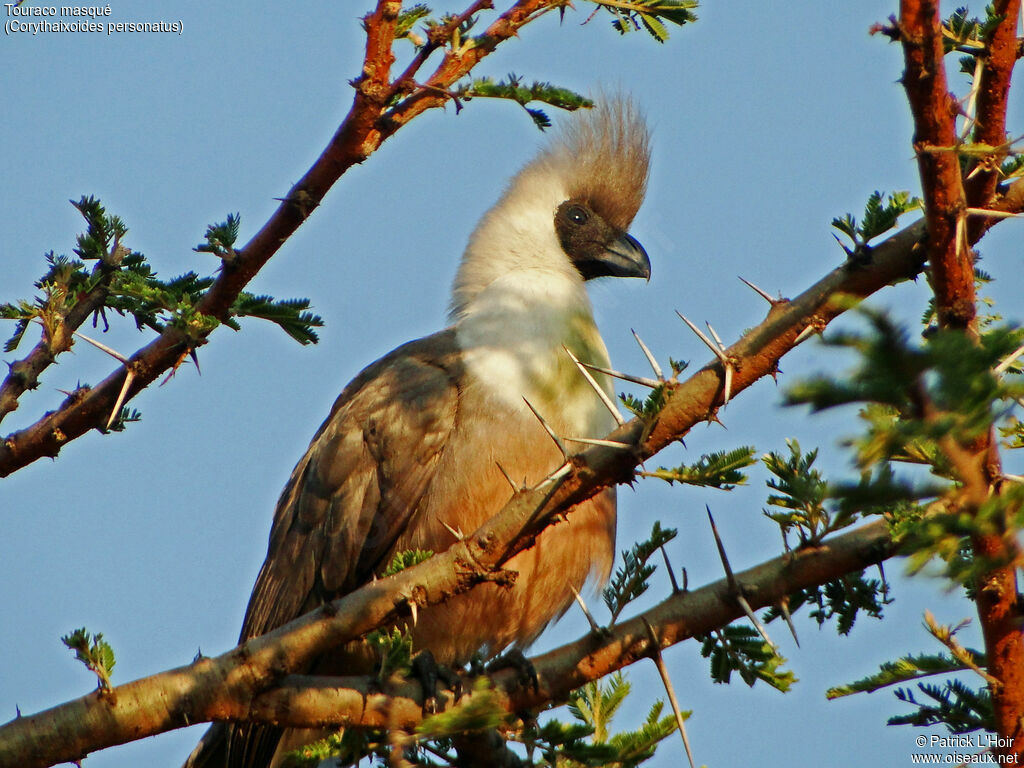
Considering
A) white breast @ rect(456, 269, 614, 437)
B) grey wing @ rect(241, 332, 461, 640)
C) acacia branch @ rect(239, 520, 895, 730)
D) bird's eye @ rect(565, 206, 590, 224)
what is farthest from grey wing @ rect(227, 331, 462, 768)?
bird's eye @ rect(565, 206, 590, 224)

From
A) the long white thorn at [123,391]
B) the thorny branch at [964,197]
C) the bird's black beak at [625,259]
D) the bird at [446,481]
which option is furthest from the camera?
the bird's black beak at [625,259]

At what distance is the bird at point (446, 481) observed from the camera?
506 cm

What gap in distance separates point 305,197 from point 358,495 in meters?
2.05

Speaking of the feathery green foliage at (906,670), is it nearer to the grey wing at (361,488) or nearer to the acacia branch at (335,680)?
the acacia branch at (335,680)

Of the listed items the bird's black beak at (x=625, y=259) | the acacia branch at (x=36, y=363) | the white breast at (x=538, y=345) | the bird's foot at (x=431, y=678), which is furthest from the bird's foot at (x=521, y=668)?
the bird's black beak at (x=625, y=259)

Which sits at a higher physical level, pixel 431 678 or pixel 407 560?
pixel 407 560

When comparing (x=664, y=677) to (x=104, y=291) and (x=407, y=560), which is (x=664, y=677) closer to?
(x=407, y=560)

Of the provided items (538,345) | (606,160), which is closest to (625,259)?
(606,160)

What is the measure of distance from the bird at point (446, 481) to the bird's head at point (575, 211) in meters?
0.57

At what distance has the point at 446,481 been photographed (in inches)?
201

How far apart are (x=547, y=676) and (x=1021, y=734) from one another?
1.58 m

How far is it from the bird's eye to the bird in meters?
1.08

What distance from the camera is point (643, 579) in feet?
13.0

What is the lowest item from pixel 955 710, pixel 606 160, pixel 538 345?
pixel 955 710
